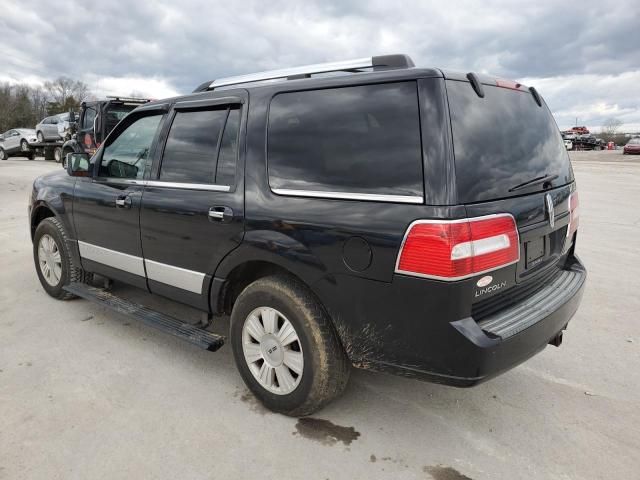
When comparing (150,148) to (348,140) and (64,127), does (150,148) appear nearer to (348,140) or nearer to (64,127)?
(348,140)

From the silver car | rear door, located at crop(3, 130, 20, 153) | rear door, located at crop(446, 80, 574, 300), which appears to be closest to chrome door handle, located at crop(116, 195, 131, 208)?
rear door, located at crop(446, 80, 574, 300)

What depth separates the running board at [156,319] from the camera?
3.01 metres

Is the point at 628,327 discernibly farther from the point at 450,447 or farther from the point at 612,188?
the point at 612,188

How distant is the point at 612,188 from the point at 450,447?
14936 millimetres

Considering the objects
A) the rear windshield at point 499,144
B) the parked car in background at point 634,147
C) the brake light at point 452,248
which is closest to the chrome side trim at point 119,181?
the brake light at point 452,248

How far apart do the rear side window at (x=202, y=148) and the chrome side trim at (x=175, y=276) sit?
610 mm

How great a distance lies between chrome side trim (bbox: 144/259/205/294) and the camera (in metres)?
3.11

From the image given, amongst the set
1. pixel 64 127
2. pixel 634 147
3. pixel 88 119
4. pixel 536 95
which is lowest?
pixel 634 147

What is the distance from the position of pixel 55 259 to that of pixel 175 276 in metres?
1.98

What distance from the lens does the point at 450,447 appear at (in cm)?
249

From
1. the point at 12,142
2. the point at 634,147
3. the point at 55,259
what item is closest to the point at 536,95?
the point at 55,259

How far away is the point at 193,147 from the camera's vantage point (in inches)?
124

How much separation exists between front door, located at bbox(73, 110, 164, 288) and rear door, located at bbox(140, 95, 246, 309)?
16 centimetres

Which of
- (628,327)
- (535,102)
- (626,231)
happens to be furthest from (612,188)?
(535,102)
